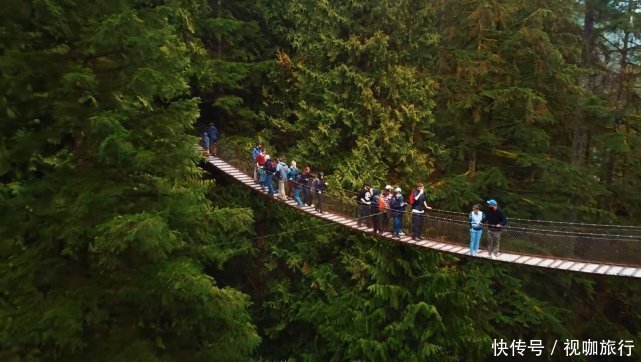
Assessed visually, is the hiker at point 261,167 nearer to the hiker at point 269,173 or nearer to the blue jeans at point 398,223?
the hiker at point 269,173

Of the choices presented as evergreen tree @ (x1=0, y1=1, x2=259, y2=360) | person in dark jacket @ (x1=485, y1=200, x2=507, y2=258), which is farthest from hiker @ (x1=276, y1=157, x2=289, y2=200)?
evergreen tree @ (x1=0, y1=1, x2=259, y2=360)

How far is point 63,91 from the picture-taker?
6.08 m

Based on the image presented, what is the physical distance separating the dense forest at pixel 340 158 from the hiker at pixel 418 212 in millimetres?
1961

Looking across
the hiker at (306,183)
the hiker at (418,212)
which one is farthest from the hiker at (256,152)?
the hiker at (418,212)

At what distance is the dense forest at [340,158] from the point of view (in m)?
6.40

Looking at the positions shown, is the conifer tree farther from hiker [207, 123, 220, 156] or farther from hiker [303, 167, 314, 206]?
hiker [207, 123, 220, 156]

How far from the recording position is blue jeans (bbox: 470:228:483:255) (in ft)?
32.6

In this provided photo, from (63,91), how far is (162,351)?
12.2 feet

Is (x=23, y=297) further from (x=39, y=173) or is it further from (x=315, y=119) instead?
(x=315, y=119)

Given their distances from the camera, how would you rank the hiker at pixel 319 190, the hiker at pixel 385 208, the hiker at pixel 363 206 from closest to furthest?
the hiker at pixel 385 208 < the hiker at pixel 363 206 < the hiker at pixel 319 190

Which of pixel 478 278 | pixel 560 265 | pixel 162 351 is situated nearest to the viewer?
pixel 162 351

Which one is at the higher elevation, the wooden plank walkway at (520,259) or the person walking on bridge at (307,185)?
the person walking on bridge at (307,185)

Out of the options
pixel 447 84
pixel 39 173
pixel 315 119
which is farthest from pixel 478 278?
pixel 39 173

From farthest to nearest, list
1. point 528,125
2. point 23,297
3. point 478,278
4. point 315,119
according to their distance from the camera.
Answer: point 315,119 → point 528,125 → point 478,278 → point 23,297
